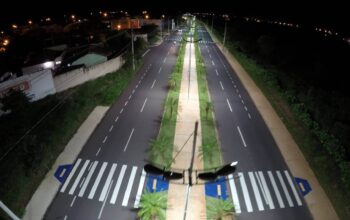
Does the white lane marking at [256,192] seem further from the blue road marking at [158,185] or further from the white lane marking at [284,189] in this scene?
the blue road marking at [158,185]

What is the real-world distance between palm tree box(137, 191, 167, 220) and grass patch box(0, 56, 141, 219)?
31.0ft

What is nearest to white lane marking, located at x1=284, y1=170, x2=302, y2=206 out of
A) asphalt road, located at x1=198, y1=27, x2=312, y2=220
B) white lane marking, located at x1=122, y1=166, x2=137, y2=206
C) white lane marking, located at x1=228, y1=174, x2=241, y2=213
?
asphalt road, located at x1=198, y1=27, x2=312, y2=220

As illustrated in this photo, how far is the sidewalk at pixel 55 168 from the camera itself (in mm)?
20303

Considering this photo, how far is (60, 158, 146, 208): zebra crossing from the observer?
2180 centimetres

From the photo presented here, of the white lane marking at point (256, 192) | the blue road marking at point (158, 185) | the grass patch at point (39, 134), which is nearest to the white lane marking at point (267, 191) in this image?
the white lane marking at point (256, 192)

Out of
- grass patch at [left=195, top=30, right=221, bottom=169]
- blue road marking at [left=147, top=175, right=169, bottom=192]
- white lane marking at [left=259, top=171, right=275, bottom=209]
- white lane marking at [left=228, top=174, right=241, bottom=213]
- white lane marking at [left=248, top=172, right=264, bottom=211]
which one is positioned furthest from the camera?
grass patch at [left=195, top=30, right=221, bottom=169]

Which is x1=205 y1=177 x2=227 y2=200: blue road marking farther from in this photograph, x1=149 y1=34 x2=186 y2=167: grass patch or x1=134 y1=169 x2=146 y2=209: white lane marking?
x1=134 y1=169 x2=146 y2=209: white lane marking

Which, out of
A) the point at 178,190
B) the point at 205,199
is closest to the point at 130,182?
the point at 178,190

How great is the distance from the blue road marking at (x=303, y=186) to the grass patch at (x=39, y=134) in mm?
23178

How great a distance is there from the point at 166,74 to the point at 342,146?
116 ft

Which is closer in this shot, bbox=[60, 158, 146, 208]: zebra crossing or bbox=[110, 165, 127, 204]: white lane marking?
bbox=[110, 165, 127, 204]: white lane marking

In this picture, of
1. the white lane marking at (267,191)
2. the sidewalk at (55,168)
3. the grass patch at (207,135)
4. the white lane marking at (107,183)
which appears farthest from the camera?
the grass patch at (207,135)

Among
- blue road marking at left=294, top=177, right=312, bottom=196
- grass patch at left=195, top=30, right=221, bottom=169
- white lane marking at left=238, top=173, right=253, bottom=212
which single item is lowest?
white lane marking at left=238, top=173, right=253, bottom=212

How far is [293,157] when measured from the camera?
26.4m
